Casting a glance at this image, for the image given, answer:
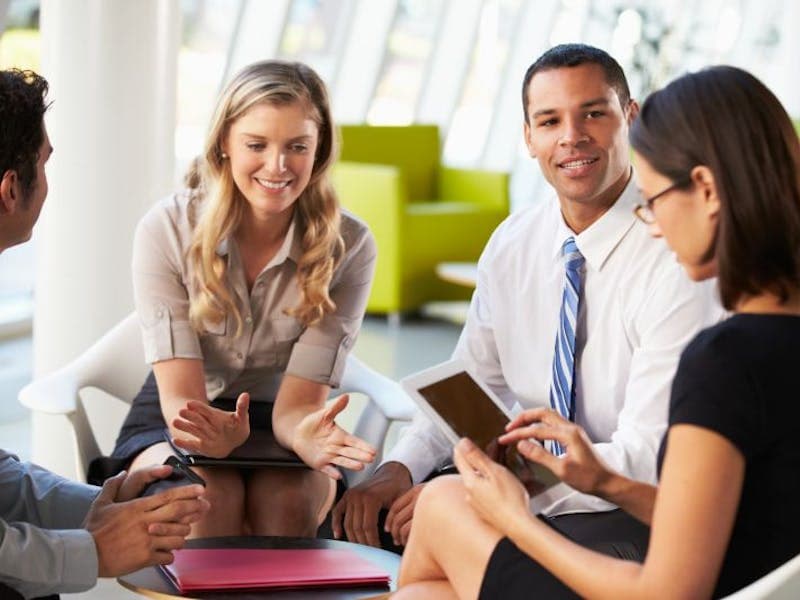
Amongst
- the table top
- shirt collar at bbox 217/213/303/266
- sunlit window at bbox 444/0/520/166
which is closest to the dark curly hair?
the table top

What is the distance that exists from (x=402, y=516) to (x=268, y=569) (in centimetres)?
36

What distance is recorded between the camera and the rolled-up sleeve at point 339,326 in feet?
10.9

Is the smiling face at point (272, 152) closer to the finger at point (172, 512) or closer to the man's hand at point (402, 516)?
the man's hand at point (402, 516)

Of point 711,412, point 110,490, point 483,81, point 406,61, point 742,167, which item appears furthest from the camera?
point 483,81

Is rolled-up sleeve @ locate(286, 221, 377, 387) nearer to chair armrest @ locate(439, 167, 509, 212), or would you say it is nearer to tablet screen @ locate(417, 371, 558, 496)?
tablet screen @ locate(417, 371, 558, 496)

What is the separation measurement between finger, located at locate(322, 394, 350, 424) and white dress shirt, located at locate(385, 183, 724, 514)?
0.20 metres

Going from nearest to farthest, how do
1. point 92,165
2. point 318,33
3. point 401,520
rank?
point 401,520 < point 92,165 < point 318,33

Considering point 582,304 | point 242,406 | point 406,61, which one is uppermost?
point 406,61

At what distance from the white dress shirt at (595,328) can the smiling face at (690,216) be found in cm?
74

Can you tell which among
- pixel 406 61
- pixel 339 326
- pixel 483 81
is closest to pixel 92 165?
pixel 339 326

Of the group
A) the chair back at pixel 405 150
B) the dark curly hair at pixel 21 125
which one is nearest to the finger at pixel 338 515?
the dark curly hair at pixel 21 125

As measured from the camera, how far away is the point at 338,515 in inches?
115

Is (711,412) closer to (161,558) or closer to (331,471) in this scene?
(161,558)

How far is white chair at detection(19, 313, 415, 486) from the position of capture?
11.2 feet
